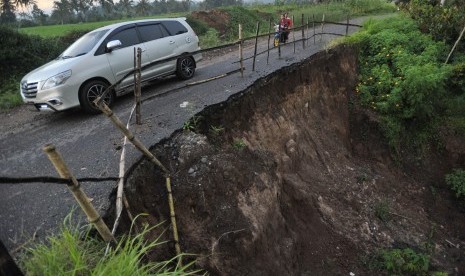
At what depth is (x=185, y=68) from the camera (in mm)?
9266

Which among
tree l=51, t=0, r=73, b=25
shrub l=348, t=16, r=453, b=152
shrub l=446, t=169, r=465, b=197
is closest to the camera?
shrub l=446, t=169, r=465, b=197

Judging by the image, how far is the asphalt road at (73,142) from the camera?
4.16m

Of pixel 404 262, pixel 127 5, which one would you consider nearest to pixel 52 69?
pixel 404 262

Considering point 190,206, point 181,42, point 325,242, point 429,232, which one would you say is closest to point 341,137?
point 429,232

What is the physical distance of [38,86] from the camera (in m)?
6.80

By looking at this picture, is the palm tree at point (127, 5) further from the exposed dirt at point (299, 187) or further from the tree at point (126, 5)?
the exposed dirt at point (299, 187)

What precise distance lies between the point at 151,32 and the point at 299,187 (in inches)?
202

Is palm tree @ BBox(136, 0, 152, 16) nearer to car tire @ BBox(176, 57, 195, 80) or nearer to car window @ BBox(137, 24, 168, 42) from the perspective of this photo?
car tire @ BBox(176, 57, 195, 80)

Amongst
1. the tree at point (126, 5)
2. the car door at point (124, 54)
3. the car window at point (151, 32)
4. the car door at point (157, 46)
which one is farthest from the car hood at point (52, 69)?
the tree at point (126, 5)

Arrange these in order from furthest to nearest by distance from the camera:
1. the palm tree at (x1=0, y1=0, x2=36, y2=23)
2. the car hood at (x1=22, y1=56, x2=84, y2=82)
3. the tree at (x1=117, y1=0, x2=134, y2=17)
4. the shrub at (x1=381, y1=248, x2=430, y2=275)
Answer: the tree at (x1=117, y1=0, x2=134, y2=17) < the palm tree at (x1=0, y1=0, x2=36, y2=23) < the car hood at (x1=22, y1=56, x2=84, y2=82) < the shrub at (x1=381, y1=248, x2=430, y2=275)

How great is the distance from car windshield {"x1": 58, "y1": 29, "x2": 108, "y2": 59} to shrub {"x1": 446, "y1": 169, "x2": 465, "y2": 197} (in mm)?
9932

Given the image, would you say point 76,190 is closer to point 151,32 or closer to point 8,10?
point 151,32

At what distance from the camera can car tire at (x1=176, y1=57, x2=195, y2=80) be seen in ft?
29.7

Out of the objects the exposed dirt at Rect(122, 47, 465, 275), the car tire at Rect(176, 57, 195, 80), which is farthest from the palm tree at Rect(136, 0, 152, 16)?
the car tire at Rect(176, 57, 195, 80)
